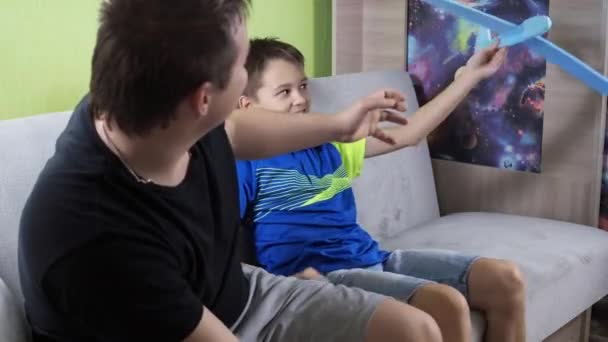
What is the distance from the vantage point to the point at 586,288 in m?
1.89

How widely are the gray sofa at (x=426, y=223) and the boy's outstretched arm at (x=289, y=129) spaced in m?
0.33

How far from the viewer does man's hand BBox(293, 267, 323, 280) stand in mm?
1521

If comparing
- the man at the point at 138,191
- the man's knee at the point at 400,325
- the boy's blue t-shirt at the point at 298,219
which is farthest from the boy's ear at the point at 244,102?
the man's knee at the point at 400,325

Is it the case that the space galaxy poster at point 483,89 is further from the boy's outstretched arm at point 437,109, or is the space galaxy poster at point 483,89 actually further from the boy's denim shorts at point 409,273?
the boy's denim shorts at point 409,273

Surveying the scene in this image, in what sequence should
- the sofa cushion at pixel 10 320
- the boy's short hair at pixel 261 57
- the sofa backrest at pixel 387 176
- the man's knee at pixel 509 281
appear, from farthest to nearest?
Result: 1. the sofa backrest at pixel 387 176
2. the boy's short hair at pixel 261 57
3. the man's knee at pixel 509 281
4. the sofa cushion at pixel 10 320

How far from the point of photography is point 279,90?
1.69 metres

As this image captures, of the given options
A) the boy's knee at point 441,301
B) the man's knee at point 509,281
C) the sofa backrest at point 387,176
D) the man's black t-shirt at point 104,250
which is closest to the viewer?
the man's black t-shirt at point 104,250

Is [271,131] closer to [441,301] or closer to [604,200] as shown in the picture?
[441,301]

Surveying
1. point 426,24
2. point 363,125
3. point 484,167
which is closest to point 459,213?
point 484,167

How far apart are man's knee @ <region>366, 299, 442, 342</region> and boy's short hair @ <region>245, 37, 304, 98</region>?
637 millimetres

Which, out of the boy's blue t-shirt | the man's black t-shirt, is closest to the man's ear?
the man's black t-shirt

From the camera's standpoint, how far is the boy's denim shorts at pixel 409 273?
144cm

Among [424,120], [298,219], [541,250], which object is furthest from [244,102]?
[541,250]

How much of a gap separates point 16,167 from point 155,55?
46cm
